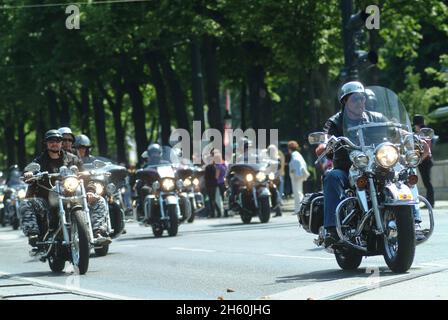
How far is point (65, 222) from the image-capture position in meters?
13.2

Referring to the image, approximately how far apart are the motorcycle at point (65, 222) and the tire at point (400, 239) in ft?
12.1

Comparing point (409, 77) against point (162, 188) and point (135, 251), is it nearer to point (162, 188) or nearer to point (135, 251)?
point (162, 188)

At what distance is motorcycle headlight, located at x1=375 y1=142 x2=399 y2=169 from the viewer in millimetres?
10477

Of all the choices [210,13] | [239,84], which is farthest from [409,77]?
[210,13]

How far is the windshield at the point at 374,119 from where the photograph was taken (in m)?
10.9

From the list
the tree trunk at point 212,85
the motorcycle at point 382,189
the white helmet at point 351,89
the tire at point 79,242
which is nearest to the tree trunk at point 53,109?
the tree trunk at point 212,85

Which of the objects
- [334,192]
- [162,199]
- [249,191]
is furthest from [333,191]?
[249,191]

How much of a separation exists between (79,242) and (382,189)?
12.1ft

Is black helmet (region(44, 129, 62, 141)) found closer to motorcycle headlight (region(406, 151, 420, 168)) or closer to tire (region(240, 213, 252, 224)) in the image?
motorcycle headlight (region(406, 151, 420, 168))

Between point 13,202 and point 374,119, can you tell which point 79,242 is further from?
point 13,202

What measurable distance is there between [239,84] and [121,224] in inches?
1139

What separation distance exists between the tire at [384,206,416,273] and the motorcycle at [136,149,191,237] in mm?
10127

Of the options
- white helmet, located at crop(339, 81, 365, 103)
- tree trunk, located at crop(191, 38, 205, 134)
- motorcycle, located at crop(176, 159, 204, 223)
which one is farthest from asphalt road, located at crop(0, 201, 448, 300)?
tree trunk, located at crop(191, 38, 205, 134)

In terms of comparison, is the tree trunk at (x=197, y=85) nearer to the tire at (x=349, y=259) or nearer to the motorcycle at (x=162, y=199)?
the motorcycle at (x=162, y=199)
